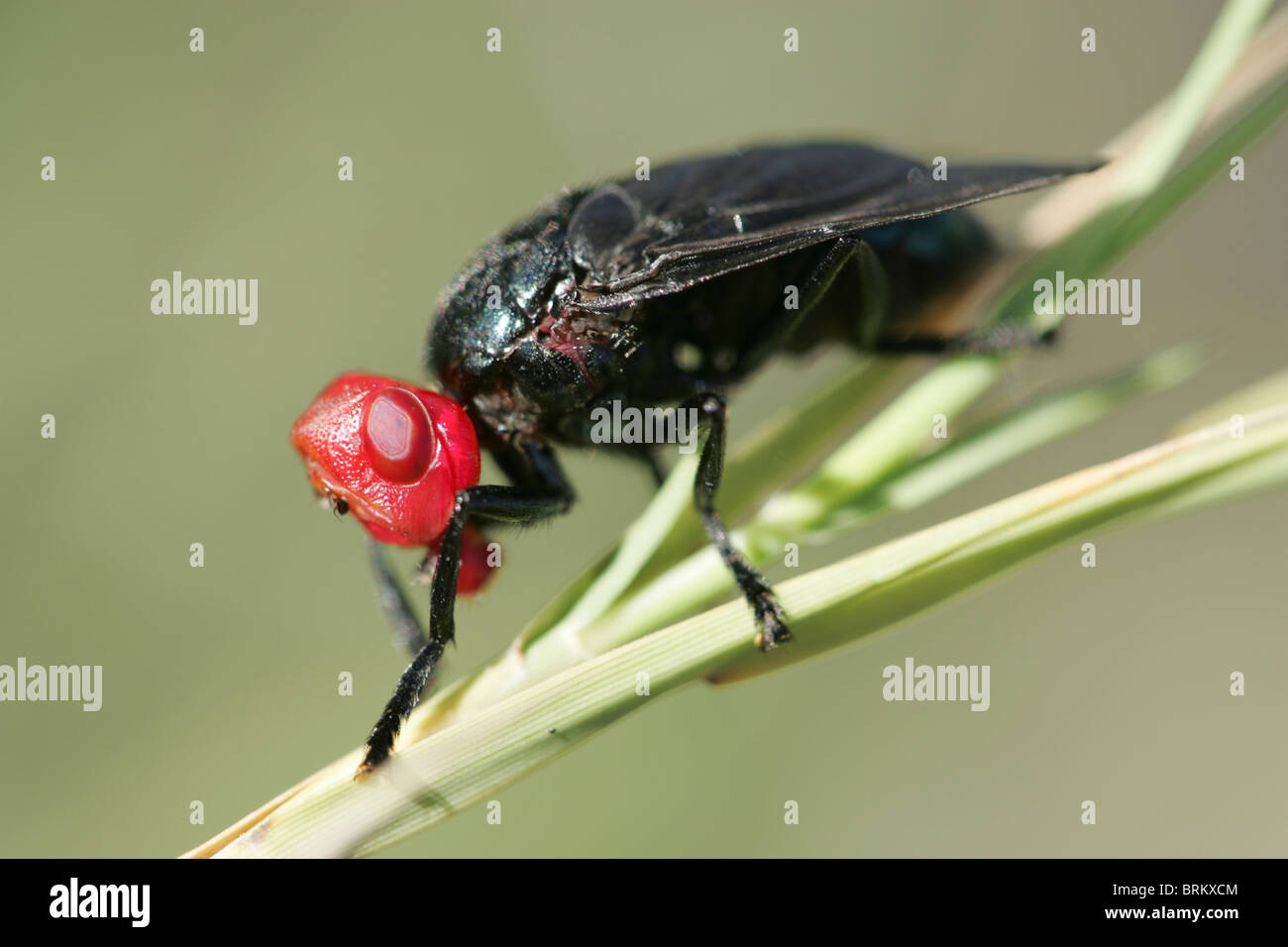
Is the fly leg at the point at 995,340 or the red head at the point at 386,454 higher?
the fly leg at the point at 995,340

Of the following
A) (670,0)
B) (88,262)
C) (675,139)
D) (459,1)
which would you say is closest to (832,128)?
(675,139)

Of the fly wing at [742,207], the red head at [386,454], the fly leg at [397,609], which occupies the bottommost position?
Answer: the fly leg at [397,609]

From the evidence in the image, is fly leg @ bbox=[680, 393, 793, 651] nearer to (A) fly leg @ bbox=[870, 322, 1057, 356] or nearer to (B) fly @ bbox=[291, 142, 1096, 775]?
(B) fly @ bbox=[291, 142, 1096, 775]

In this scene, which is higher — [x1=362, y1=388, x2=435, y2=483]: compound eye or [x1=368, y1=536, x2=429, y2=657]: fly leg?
[x1=362, y1=388, x2=435, y2=483]: compound eye

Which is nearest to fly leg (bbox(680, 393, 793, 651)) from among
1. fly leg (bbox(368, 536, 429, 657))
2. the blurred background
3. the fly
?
the fly

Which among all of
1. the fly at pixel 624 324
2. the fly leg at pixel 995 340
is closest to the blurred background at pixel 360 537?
the fly at pixel 624 324

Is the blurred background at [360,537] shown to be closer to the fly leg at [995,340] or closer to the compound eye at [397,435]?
the compound eye at [397,435]
